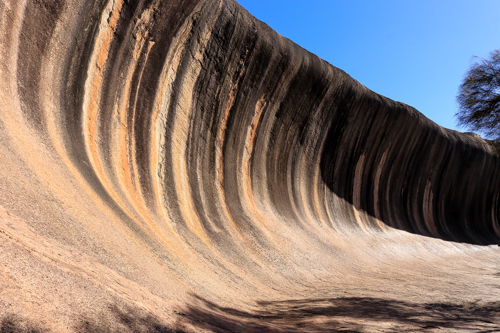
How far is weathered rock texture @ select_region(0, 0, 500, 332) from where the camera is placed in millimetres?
3438

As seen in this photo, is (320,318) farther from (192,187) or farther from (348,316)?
(192,187)

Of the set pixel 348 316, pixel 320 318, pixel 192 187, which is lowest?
pixel 320 318

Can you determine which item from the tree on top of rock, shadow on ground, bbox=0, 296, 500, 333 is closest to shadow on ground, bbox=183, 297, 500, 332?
shadow on ground, bbox=0, 296, 500, 333

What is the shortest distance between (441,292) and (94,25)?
7595mm

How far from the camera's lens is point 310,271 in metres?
7.71

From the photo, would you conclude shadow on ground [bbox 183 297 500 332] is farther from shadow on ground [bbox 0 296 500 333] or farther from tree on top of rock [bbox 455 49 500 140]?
tree on top of rock [bbox 455 49 500 140]


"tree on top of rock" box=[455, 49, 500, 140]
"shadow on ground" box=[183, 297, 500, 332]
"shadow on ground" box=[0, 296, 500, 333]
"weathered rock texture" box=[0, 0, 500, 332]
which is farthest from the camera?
"tree on top of rock" box=[455, 49, 500, 140]

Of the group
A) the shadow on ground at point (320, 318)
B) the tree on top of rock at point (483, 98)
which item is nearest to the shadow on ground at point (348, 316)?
the shadow on ground at point (320, 318)

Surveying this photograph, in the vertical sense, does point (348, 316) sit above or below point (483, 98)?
below

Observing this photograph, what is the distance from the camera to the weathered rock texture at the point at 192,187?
3.44 m

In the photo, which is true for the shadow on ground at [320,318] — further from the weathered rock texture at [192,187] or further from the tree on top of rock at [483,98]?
the tree on top of rock at [483,98]

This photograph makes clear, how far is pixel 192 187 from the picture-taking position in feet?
24.3

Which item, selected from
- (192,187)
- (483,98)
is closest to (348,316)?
(192,187)

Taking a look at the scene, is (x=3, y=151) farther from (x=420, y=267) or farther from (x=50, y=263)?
(x=420, y=267)
